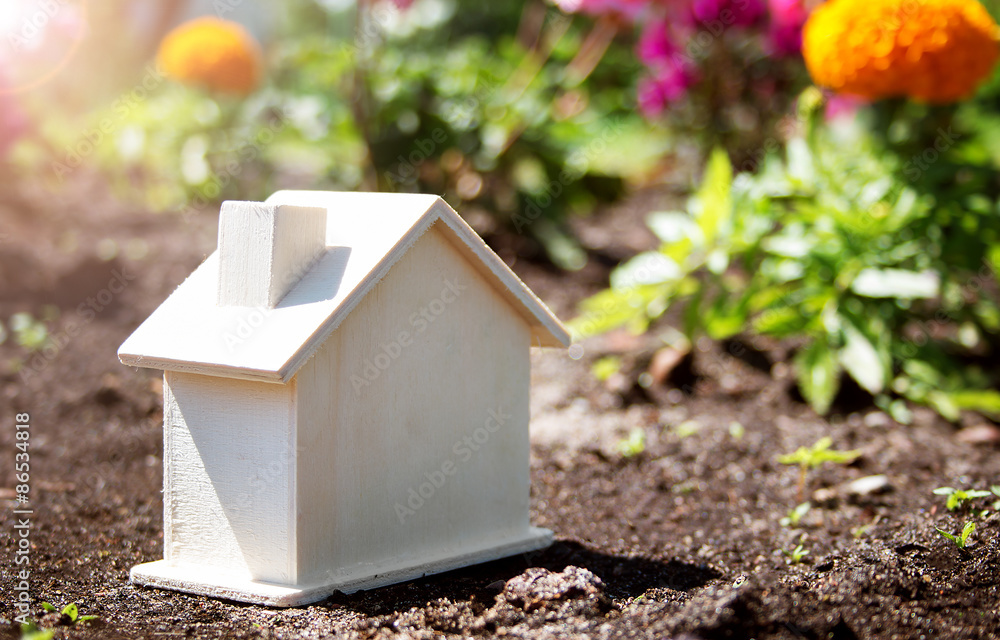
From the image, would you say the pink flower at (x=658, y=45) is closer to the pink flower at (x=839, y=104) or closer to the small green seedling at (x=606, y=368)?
the pink flower at (x=839, y=104)

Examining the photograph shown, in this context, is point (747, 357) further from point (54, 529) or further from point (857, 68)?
point (54, 529)

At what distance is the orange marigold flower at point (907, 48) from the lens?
3807mm

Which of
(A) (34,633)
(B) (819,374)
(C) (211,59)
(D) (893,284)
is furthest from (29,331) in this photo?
(D) (893,284)

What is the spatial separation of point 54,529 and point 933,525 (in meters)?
2.44

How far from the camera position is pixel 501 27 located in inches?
421

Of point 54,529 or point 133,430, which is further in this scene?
point 133,430

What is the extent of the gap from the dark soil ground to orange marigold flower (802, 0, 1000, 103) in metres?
1.30

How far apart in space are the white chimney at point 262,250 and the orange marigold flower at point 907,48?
8.04ft

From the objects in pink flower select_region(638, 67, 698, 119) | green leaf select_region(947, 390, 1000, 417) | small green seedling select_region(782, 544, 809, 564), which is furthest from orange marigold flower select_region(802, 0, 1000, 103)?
small green seedling select_region(782, 544, 809, 564)

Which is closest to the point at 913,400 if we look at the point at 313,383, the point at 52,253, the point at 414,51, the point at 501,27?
the point at 313,383

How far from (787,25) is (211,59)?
3575 mm

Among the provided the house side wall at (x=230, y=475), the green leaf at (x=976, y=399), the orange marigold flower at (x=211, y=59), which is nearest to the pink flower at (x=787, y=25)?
the green leaf at (x=976, y=399)

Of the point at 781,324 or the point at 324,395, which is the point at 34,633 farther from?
the point at 781,324

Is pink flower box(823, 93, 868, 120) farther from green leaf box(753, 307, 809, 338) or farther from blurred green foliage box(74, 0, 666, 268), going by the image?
green leaf box(753, 307, 809, 338)
